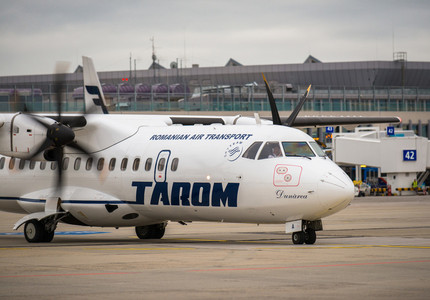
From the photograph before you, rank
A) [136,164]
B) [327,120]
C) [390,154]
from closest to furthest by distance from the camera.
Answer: [136,164], [327,120], [390,154]

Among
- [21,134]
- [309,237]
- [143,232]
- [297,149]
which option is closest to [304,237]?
[309,237]

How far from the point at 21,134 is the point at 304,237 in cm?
858

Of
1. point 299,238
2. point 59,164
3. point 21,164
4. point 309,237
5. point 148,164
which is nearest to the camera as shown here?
→ point 299,238

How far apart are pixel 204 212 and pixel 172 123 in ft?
18.5

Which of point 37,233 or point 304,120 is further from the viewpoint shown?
point 304,120

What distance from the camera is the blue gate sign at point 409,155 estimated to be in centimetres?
5938

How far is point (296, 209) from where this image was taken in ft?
60.7

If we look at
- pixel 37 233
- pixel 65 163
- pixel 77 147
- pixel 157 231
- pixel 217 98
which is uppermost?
pixel 217 98

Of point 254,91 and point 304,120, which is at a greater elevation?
point 254,91

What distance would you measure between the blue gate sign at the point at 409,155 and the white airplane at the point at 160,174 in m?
36.5

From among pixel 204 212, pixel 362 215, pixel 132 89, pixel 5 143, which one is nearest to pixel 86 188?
pixel 5 143

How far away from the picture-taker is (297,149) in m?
19.2

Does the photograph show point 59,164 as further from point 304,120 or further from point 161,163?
point 304,120

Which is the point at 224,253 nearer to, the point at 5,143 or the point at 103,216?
the point at 103,216
